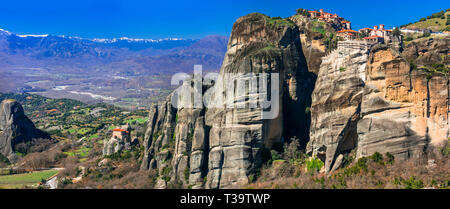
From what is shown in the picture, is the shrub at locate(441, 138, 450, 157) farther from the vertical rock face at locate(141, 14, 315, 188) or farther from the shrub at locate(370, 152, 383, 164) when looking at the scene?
the vertical rock face at locate(141, 14, 315, 188)

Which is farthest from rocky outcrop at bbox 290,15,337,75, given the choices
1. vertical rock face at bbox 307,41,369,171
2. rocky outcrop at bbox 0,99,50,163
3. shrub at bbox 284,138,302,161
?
rocky outcrop at bbox 0,99,50,163

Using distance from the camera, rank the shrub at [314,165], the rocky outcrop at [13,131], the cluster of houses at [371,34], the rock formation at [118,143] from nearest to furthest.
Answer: the shrub at [314,165], the cluster of houses at [371,34], the rock formation at [118,143], the rocky outcrop at [13,131]

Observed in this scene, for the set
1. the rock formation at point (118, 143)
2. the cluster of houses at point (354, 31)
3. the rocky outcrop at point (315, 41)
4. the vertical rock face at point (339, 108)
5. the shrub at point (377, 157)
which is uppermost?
the cluster of houses at point (354, 31)

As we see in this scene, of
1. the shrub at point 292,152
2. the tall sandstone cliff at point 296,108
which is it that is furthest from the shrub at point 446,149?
the shrub at point 292,152

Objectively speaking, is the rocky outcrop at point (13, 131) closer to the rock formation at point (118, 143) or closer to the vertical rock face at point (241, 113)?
the rock formation at point (118, 143)

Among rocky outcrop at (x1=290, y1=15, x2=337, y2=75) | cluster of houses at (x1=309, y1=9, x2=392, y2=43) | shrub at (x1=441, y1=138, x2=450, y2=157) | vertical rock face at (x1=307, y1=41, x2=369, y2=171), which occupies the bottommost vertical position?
shrub at (x1=441, y1=138, x2=450, y2=157)

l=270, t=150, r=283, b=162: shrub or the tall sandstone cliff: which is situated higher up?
the tall sandstone cliff
